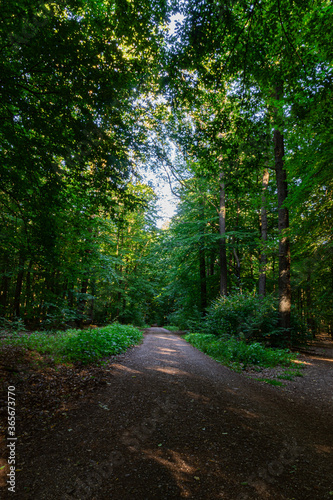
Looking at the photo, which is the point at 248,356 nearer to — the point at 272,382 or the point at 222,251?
the point at 272,382

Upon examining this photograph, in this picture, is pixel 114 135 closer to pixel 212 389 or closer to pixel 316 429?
pixel 212 389

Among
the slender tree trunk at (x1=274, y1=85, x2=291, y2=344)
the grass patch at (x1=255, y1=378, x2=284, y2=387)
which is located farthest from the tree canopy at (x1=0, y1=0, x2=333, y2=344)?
the grass patch at (x1=255, y1=378, x2=284, y2=387)

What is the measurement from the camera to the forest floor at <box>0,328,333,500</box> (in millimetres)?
2100

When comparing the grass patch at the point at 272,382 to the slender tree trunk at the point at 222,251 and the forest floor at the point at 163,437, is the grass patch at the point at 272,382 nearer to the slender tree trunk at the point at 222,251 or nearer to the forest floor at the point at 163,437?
the forest floor at the point at 163,437

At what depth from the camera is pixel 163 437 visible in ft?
9.39

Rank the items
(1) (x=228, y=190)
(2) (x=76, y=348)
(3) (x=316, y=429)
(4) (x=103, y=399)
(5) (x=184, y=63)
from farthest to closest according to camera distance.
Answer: (2) (x=76, y=348) < (1) (x=228, y=190) < (5) (x=184, y=63) < (4) (x=103, y=399) < (3) (x=316, y=429)

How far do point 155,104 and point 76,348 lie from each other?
7.15 metres

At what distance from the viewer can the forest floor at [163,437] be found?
2.10m

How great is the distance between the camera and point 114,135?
16.5 ft

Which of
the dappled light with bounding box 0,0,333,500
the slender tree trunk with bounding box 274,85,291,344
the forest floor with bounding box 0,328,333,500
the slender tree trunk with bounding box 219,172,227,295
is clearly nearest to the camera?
the forest floor with bounding box 0,328,333,500

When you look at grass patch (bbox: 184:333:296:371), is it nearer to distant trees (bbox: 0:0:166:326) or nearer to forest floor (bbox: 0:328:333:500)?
forest floor (bbox: 0:328:333:500)

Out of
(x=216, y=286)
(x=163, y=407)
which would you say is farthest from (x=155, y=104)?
(x=216, y=286)

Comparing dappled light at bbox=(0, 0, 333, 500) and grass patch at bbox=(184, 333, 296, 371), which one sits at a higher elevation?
dappled light at bbox=(0, 0, 333, 500)

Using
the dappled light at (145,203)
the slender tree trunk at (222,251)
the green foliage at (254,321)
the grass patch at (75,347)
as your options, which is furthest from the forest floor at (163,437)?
the slender tree trunk at (222,251)
